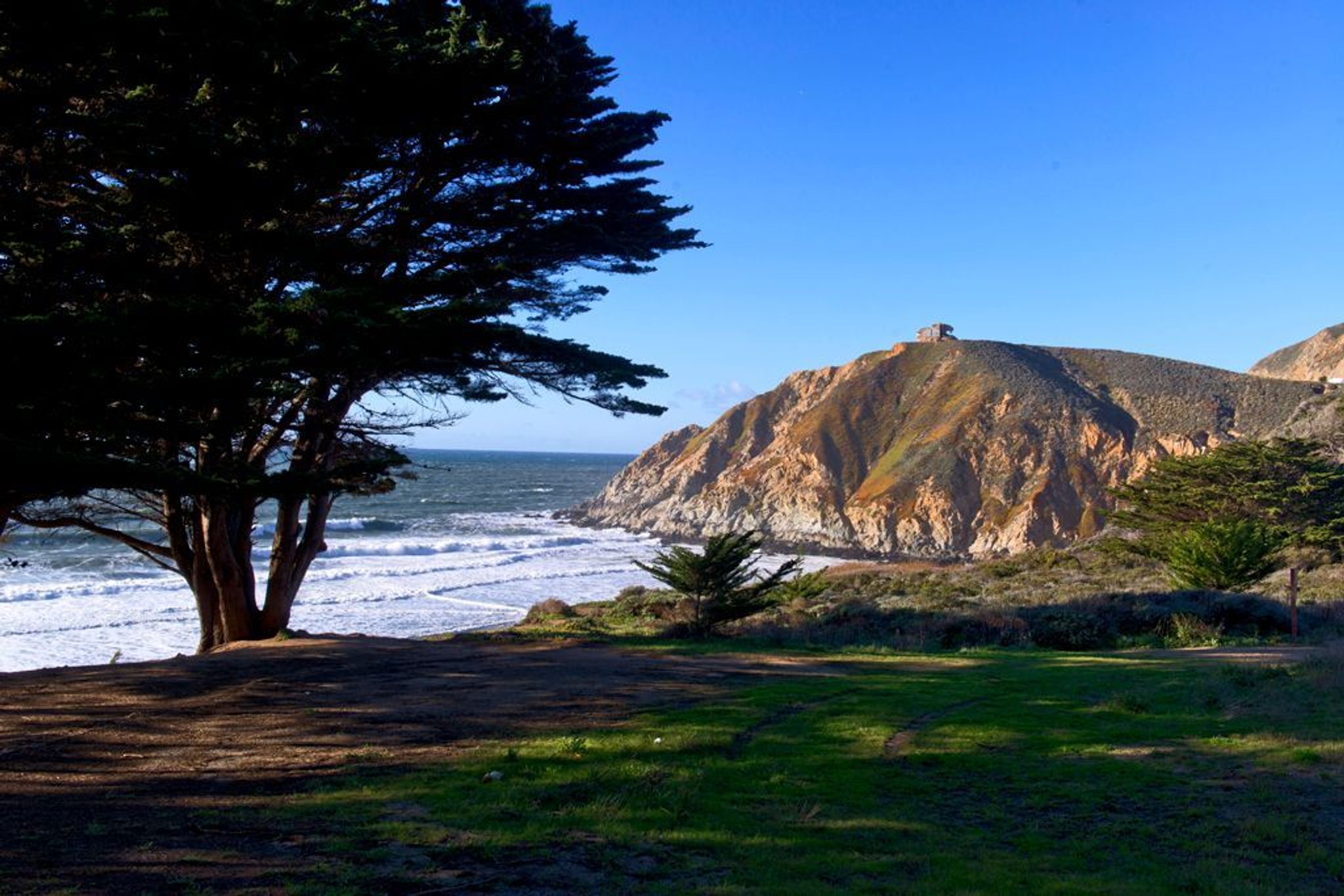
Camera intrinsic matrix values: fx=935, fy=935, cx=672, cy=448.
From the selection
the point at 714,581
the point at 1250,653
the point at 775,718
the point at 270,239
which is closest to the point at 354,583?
the point at 714,581

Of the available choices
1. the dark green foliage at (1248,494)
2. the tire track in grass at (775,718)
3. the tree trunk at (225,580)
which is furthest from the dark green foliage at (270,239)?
the dark green foliage at (1248,494)

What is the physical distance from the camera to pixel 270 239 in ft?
32.9

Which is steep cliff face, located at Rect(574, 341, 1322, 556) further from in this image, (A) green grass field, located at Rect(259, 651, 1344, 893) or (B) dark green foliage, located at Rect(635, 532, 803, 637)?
(A) green grass field, located at Rect(259, 651, 1344, 893)

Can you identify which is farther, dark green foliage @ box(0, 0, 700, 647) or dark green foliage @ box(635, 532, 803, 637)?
dark green foliage @ box(635, 532, 803, 637)

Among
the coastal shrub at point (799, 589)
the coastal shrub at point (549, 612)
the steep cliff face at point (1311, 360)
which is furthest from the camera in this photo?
the steep cliff face at point (1311, 360)

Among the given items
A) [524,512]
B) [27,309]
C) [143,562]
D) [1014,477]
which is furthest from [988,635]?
[524,512]

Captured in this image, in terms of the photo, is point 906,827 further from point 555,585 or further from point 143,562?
point 143,562

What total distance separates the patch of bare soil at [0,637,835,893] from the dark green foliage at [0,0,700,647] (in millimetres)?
1938

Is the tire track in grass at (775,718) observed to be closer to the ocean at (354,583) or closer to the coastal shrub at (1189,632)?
the ocean at (354,583)

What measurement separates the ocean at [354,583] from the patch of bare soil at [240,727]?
2.99 meters

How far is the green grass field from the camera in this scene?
176 inches

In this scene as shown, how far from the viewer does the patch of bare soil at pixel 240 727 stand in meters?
4.61

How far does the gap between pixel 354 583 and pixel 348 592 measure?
7.05 feet

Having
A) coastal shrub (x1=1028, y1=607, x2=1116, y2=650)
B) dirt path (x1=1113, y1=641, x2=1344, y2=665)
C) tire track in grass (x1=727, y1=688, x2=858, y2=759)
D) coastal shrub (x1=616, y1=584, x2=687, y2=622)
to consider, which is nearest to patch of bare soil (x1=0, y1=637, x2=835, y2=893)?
tire track in grass (x1=727, y1=688, x2=858, y2=759)
